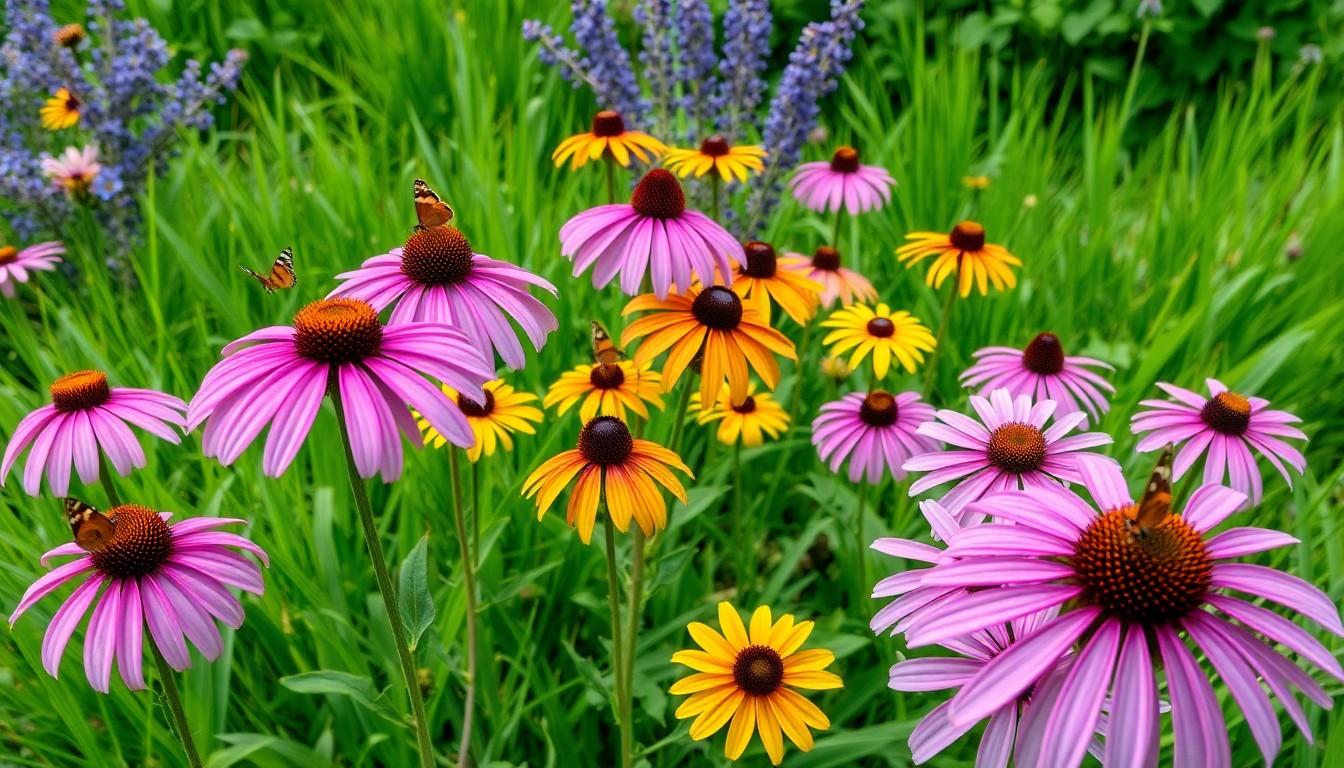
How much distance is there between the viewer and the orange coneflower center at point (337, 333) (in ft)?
3.36

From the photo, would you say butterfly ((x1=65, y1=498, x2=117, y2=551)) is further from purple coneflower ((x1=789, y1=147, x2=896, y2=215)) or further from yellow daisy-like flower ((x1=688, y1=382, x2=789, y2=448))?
purple coneflower ((x1=789, y1=147, x2=896, y2=215))

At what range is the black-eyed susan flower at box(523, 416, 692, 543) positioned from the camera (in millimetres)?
1267

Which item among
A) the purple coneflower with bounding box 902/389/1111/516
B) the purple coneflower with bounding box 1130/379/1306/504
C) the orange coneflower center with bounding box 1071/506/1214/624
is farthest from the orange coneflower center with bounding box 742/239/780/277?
the orange coneflower center with bounding box 1071/506/1214/624

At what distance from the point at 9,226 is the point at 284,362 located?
9.22ft

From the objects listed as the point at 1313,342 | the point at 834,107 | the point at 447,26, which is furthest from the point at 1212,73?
the point at 447,26

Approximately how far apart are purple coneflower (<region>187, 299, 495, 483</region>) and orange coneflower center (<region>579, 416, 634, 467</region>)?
0.82 feet

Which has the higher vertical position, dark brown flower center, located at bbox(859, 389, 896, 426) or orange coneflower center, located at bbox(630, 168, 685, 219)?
orange coneflower center, located at bbox(630, 168, 685, 219)

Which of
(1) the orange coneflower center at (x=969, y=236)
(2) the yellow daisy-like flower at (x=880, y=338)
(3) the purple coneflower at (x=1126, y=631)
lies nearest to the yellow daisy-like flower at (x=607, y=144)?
(2) the yellow daisy-like flower at (x=880, y=338)

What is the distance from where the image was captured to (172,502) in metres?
1.86

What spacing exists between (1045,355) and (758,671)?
0.93 metres

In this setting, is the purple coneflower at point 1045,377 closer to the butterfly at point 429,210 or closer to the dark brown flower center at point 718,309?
the dark brown flower center at point 718,309

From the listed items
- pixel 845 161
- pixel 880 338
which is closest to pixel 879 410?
pixel 880 338

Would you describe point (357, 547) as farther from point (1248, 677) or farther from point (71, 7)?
point (71, 7)

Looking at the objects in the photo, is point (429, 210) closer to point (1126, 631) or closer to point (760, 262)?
point (760, 262)
